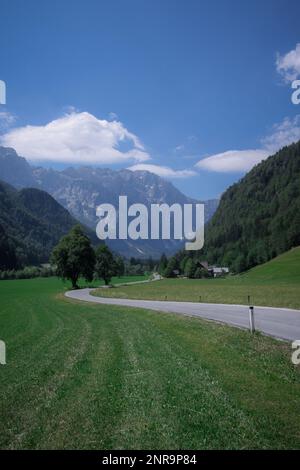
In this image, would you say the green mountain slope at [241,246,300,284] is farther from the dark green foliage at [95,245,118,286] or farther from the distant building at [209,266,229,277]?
the distant building at [209,266,229,277]

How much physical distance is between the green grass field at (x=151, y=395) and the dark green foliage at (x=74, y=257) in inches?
2634

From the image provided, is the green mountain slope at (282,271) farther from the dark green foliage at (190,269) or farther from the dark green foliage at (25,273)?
the dark green foliage at (25,273)

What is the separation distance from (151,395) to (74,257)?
73978 millimetres

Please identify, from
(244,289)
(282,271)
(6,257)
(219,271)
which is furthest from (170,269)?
(244,289)

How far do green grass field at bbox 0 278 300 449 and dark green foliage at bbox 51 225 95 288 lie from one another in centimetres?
6691

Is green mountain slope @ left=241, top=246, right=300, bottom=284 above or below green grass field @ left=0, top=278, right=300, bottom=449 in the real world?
above

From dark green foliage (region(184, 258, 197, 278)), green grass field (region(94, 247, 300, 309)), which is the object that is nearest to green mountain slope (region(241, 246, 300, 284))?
green grass field (region(94, 247, 300, 309))

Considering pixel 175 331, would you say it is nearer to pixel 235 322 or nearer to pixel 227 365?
pixel 235 322

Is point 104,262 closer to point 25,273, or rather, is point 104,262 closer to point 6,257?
point 25,273

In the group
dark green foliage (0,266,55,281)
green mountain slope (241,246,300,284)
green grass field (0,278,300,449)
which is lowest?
dark green foliage (0,266,55,281)

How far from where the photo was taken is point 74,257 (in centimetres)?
8144

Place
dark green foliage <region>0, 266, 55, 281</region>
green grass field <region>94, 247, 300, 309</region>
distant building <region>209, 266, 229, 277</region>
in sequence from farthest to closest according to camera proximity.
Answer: distant building <region>209, 266, 229, 277</region>
dark green foliage <region>0, 266, 55, 281</region>
green grass field <region>94, 247, 300, 309</region>

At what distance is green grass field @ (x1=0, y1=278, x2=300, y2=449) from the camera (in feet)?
22.3

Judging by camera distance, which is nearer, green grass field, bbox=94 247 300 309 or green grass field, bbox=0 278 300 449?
green grass field, bbox=0 278 300 449
